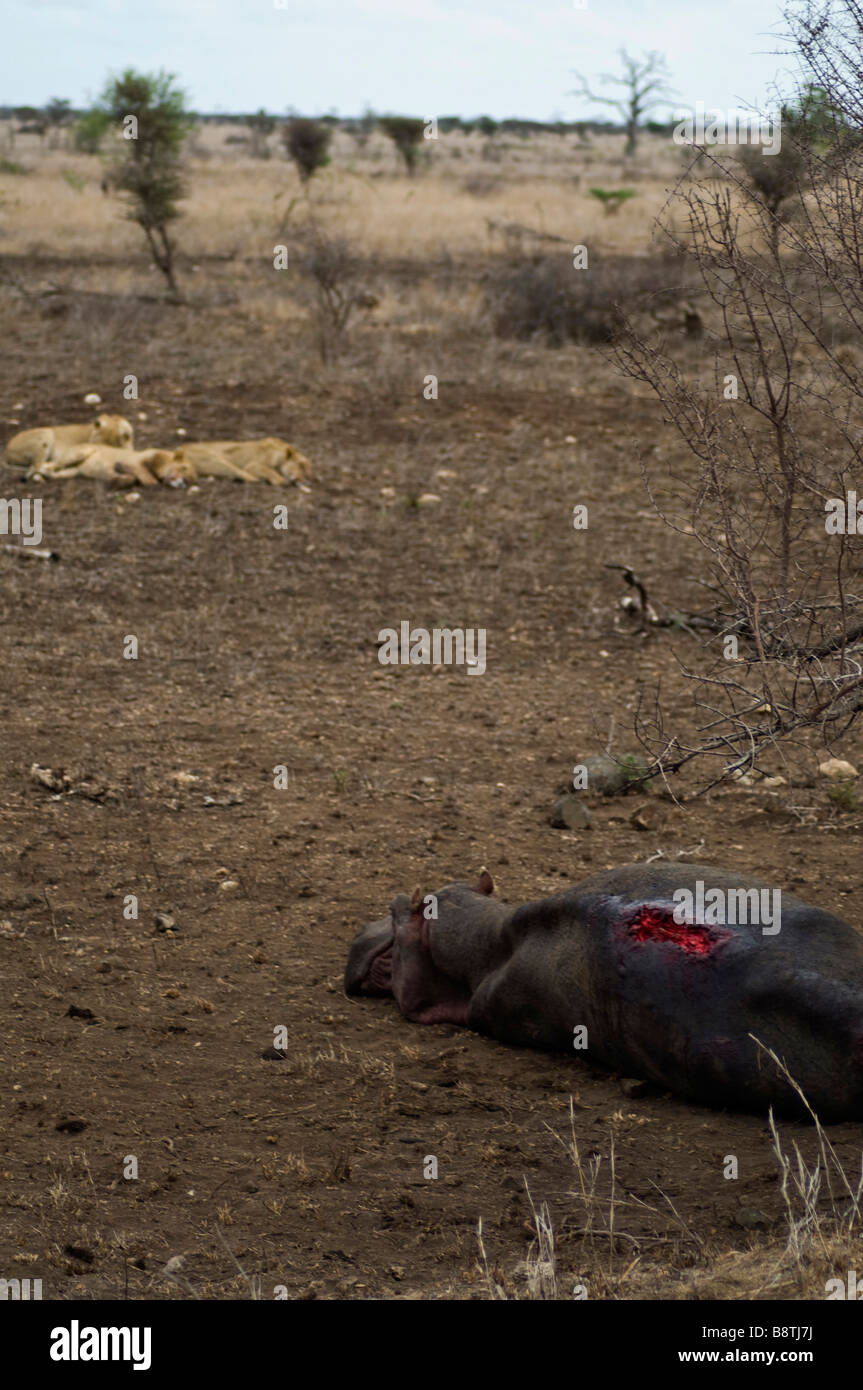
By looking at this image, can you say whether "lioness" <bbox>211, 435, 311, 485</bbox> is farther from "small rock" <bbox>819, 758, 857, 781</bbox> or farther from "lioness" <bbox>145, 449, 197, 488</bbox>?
"small rock" <bbox>819, 758, 857, 781</bbox>

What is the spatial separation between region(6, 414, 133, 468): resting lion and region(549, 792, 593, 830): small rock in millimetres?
7238

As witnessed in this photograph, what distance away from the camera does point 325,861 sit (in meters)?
5.86

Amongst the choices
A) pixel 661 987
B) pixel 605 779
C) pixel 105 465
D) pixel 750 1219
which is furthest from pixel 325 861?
pixel 105 465

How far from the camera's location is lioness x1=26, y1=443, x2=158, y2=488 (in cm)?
1162

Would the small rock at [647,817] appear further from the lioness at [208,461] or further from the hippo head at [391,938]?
the lioness at [208,461]

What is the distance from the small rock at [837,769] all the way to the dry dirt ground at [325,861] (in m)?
0.15

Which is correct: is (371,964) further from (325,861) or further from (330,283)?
(330,283)

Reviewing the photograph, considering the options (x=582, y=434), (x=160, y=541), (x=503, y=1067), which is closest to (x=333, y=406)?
(x=582, y=434)

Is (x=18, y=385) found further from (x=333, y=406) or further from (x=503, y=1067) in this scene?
(x=503, y=1067)

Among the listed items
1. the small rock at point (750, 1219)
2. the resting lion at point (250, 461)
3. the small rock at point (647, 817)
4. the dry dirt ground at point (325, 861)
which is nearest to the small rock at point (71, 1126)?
the dry dirt ground at point (325, 861)

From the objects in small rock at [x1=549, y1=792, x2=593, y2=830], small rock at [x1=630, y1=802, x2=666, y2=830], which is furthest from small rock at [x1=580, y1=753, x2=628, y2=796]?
small rock at [x1=549, y1=792, x2=593, y2=830]

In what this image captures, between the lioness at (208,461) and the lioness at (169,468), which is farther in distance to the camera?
the lioness at (208,461)

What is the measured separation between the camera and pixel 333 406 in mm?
14188

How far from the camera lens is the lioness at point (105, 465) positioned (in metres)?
11.6
